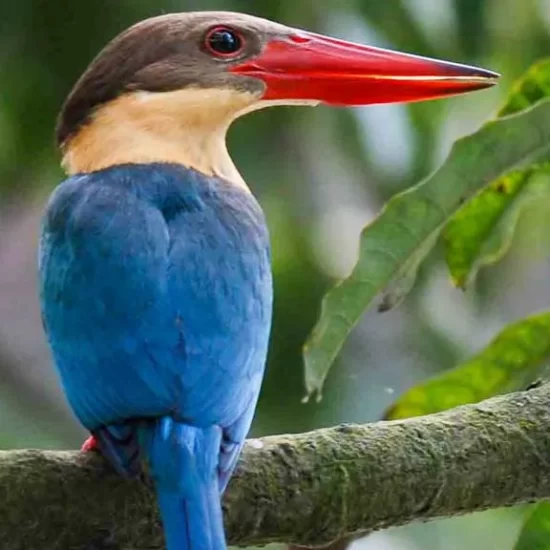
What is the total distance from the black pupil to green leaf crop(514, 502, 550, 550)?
0.67 meters

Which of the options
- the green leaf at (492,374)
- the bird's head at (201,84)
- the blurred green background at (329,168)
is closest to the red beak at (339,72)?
the bird's head at (201,84)

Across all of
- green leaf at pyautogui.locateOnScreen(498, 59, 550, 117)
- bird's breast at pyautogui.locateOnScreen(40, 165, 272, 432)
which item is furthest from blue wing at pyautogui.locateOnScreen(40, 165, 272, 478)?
green leaf at pyautogui.locateOnScreen(498, 59, 550, 117)

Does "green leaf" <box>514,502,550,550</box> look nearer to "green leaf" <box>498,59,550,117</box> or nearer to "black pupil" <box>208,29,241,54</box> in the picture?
"green leaf" <box>498,59,550,117</box>

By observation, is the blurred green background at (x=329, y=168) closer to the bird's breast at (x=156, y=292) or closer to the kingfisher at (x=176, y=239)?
the kingfisher at (x=176, y=239)

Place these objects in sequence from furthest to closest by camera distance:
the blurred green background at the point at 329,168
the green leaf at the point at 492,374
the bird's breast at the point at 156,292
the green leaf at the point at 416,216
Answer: the blurred green background at the point at 329,168 → the green leaf at the point at 492,374 → the green leaf at the point at 416,216 → the bird's breast at the point at 156,292

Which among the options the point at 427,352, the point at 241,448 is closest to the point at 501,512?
the point at 427,352

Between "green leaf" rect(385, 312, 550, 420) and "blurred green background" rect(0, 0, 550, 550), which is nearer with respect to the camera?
"green leaf" rect(385, 312, 550, 420)

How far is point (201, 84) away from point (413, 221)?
31 centimetres

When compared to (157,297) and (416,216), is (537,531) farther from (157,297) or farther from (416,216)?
(157,297)

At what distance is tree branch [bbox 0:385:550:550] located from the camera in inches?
52.2

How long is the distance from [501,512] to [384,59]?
1.17 m

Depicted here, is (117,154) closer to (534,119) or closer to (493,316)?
(534,119)

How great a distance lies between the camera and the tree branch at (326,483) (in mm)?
1327

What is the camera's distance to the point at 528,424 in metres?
1.48
